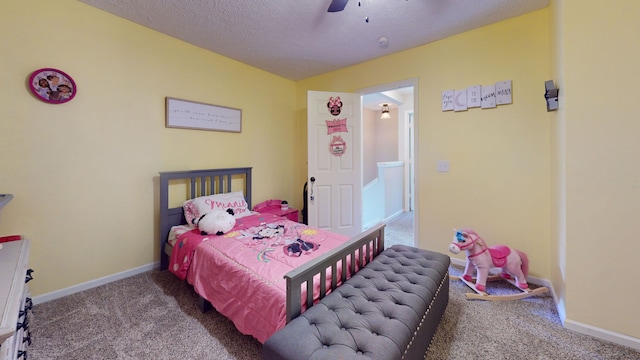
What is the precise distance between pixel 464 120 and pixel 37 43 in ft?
12.5

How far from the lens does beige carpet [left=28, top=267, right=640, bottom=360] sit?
1462 mm

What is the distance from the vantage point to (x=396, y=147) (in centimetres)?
586

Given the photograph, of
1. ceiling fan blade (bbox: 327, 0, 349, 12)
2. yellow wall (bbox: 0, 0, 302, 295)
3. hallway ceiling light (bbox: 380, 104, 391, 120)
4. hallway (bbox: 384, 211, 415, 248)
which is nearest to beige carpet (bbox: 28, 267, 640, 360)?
yellow wall (bbox: 0, 0, 302, 295)

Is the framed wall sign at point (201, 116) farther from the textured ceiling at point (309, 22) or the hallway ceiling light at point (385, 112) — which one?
the hallway ceiling light at point (385, 112)

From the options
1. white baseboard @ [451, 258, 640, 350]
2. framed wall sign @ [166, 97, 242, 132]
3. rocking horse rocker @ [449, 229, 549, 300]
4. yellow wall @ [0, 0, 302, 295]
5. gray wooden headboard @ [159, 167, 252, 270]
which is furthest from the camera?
framed wall sign @ [166, 97, 242, 132]

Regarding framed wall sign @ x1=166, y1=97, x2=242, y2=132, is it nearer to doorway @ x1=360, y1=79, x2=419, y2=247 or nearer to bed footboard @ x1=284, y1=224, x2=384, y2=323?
doorway @ x1=360, y1=79, x2=419, y2=247

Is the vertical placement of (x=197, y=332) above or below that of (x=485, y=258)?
below

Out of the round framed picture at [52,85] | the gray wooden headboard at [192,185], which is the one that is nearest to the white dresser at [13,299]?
the gray wooden headboard at [192,185]

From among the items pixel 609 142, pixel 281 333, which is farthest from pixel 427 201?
pixel 281 333

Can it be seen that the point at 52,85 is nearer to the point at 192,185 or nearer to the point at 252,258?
the point at 192,185

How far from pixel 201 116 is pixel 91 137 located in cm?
102

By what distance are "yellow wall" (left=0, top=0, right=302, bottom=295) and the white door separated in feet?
4.14

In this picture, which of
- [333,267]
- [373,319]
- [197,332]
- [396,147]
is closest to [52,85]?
[197,332]

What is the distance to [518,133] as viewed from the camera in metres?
2.30
